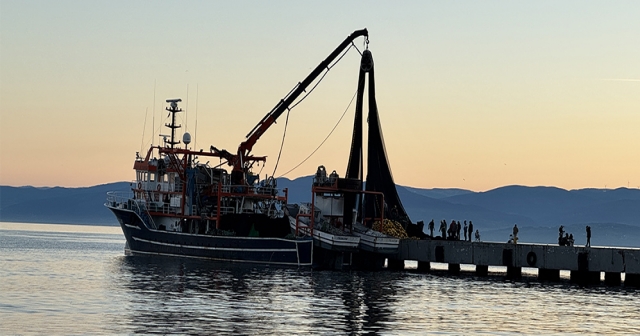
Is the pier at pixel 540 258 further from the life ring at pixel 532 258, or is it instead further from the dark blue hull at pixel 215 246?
the dark blue hull at pixel 215 246

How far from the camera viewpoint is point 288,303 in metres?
50.5

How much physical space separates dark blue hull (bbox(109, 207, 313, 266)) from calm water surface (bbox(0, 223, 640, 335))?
157cm

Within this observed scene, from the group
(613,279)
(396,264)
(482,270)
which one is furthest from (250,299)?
(396,264)

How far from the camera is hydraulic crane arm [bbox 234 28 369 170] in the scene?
88.2m

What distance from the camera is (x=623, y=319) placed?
48.6 m

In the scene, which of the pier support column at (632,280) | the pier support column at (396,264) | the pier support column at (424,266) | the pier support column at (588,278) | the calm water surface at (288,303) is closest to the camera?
the calm water surface at (288,303)

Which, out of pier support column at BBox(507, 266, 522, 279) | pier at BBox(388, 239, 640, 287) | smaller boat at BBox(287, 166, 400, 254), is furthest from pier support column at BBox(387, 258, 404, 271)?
pier support column at BBox(507, 266, 522, 279)

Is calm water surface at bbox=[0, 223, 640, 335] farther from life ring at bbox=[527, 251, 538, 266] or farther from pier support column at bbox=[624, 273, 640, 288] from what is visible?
pier support column at bbox=[624, 273, 640, 288]

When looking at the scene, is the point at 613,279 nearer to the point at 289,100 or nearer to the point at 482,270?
the point at 482,270

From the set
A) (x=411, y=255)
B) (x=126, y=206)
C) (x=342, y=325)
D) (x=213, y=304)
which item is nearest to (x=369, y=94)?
(x=411, y=255)

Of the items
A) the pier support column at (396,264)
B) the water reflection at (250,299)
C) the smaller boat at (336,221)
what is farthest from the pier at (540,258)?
the water reflection at (250,299)

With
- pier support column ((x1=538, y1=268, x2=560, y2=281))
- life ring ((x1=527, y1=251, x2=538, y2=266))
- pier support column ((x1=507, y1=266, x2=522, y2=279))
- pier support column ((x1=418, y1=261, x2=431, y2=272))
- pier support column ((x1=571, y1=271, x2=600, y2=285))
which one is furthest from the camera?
pier support column ((x1=418, y1=261, x2=431, y2=272))

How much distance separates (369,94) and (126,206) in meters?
22.8

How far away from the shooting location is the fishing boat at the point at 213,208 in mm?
75688
